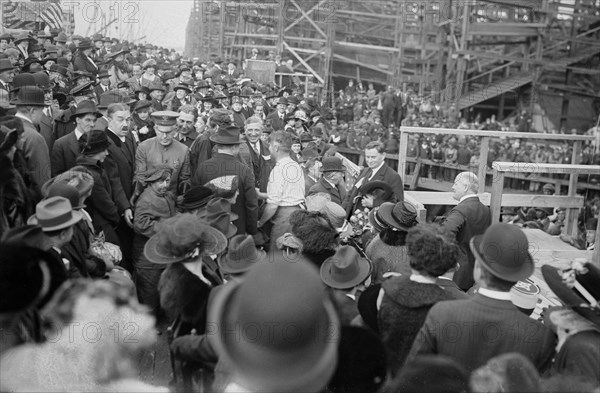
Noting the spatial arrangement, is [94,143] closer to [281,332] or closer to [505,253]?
[505,253]

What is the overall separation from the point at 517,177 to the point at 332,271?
465 inches

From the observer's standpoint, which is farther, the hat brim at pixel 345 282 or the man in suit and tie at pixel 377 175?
the man in suit and tie at pixel 377 175

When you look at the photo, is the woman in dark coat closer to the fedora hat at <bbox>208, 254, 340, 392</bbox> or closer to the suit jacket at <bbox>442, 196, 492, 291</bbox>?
the fedora hat at <bbox>208, 254, 340, 392</bbox>

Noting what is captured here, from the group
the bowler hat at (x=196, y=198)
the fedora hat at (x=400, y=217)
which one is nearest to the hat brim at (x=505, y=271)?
the fedora hat at (x=400, y=217)

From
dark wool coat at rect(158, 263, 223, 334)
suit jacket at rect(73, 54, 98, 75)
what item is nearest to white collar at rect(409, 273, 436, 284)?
dark wool coat at rect(158, 263, 223, 334)

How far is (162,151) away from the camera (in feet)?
20.3

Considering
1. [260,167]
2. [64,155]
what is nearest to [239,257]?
[64,155]

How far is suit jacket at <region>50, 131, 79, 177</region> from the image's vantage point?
211 inches

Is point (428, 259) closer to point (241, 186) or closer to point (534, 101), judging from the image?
point (241, 186)

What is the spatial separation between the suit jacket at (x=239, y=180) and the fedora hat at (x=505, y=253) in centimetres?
287

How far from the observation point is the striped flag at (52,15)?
54.3ft

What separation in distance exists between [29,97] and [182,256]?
8.41ft

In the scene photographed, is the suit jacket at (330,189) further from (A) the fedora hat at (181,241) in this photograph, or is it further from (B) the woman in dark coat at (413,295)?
(B) the woman in dark coat at (413,295)

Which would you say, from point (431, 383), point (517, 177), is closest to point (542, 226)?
point (517, 177)
